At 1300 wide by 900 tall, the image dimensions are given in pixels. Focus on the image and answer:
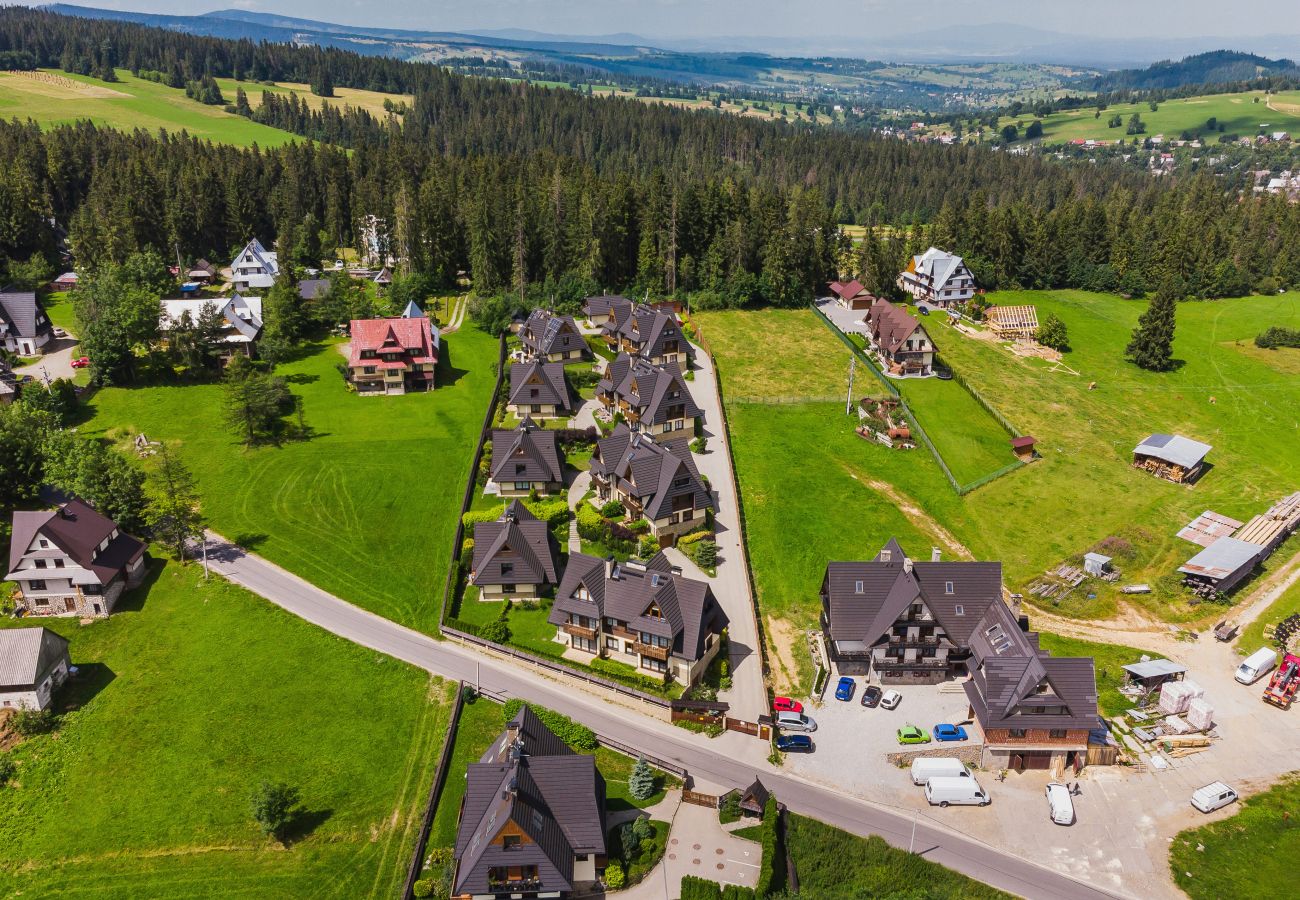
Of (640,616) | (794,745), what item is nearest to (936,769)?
(794,745)

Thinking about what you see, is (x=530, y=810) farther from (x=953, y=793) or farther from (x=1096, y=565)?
(x=1096, y=565)

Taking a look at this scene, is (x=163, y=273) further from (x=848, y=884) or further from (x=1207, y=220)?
(x=1207, y=220)

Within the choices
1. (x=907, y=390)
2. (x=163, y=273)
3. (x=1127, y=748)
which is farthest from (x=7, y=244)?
(x=1127, y=748)

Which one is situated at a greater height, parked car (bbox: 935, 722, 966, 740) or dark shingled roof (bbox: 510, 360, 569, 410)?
dark shingled roof (bbox: 510, 360, 569, 410)

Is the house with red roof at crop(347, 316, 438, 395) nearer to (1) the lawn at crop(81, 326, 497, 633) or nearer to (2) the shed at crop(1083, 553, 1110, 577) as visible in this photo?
(1) the lawn at crop(81, 326, 497, 633)

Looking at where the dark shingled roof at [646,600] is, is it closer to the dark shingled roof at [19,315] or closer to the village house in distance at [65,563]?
the village house in distance at [65,563]

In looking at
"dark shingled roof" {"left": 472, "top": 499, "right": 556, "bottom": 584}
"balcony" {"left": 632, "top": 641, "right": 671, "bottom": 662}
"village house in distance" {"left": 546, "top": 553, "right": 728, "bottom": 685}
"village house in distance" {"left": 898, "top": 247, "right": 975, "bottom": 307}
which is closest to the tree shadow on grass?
"village house in distance" {"left": 546, "top": 553, "right": 728, "bottom": 685}

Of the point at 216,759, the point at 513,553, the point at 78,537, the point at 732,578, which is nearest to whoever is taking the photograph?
the point at 216,759
